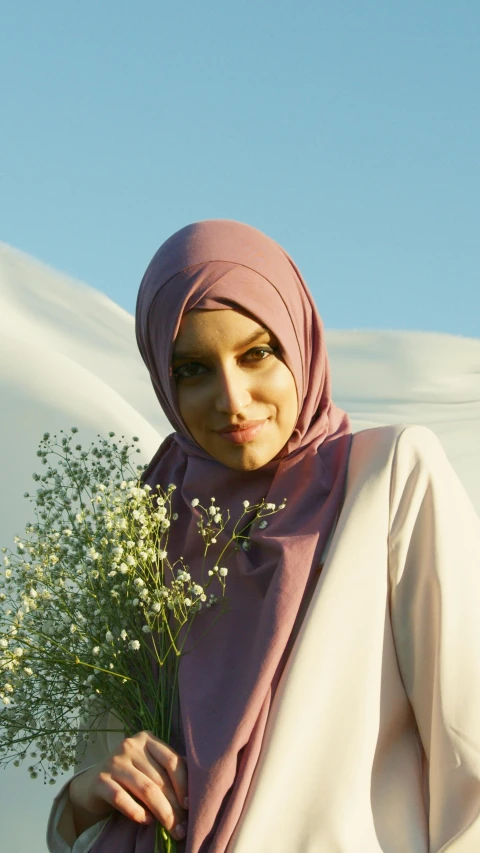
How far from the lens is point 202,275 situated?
226 centimetres

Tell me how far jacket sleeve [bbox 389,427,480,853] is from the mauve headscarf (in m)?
0.18

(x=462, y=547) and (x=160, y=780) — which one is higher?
(x=462, y=547)

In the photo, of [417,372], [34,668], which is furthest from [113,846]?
[417,372]

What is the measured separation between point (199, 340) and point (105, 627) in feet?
2.04

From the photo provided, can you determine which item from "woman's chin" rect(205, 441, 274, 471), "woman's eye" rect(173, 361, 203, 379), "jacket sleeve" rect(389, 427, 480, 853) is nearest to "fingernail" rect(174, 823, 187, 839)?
"jacket sleeve" rect(389, 427, 480, 853)

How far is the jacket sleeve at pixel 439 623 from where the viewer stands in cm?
202

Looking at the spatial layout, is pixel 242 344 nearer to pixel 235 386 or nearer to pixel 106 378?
pixel 235 386

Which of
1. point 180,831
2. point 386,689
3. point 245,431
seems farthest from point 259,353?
point 180,831

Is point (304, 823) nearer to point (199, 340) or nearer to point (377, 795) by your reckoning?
point (377, 795)

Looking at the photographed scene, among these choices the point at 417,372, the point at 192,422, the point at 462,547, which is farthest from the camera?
the point at 417,372

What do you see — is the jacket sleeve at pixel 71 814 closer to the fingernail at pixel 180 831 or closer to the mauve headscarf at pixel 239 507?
the mauve headscarf at pixel 239 507

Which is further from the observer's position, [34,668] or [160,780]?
[34,668]

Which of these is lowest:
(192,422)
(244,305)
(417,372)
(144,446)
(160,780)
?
(160,780)

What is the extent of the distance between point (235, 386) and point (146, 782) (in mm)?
806
